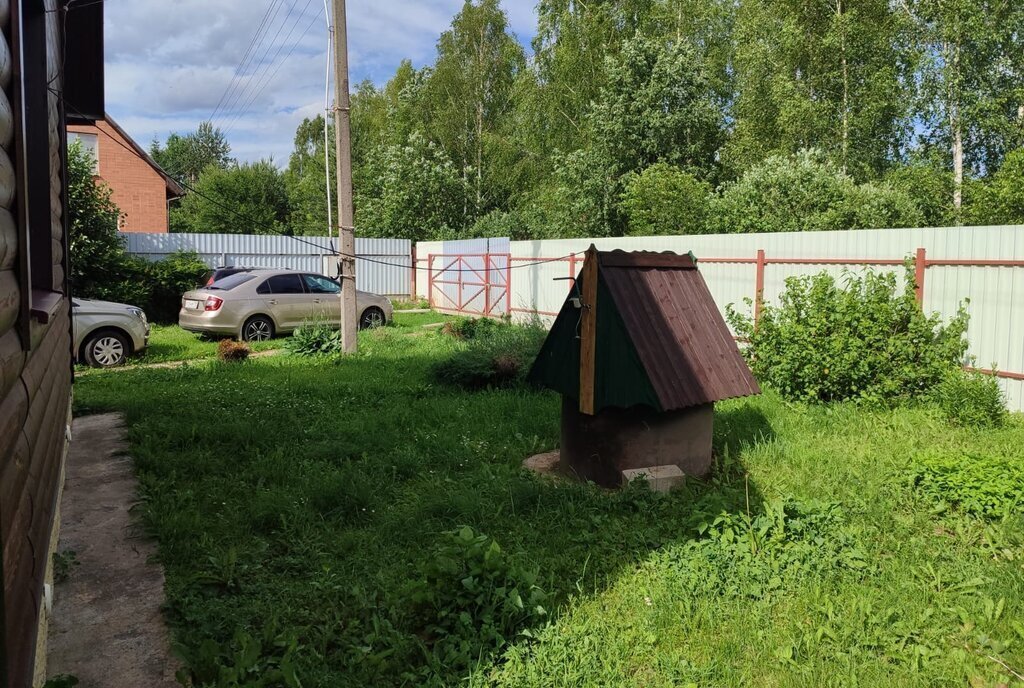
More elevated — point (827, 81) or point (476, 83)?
point (476, 83)

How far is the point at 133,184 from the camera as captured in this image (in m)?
30.2

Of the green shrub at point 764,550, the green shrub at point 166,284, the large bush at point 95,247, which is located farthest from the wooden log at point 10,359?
the green shrub at point 166,284

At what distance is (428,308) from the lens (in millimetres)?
21594

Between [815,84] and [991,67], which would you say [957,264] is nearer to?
[991,67]

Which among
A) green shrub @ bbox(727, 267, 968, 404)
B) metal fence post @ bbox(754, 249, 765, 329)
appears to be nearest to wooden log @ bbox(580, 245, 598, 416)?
green shrub @ bbox(727, 267, 968, 404)

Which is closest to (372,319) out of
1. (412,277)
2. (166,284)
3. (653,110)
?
(166,284)

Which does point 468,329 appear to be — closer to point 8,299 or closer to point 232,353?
point 232,353

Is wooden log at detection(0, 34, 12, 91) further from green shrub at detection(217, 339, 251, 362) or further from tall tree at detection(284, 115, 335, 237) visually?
tall tree at detection(284, 115, 335, 237)

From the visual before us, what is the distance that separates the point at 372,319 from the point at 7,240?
44.2ft

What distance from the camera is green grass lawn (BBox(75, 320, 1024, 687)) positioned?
3178mm

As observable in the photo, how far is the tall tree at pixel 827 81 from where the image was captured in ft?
70.6

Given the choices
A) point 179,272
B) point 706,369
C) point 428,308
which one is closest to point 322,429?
point 706,369

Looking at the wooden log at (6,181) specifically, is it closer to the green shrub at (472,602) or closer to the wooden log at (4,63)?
the wooden log at (4,63)

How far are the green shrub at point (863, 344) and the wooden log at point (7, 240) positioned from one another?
7.23 m
